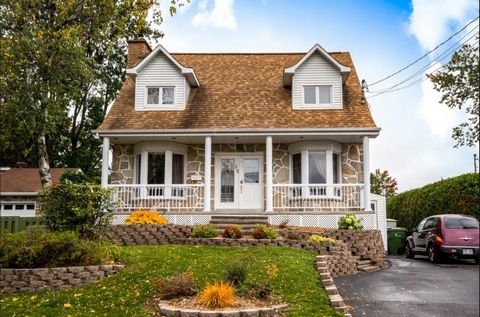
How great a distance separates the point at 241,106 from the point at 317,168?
12.5ft

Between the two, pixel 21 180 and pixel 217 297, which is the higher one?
pixel 21 180

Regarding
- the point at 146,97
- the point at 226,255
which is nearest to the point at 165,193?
the point at 146,97

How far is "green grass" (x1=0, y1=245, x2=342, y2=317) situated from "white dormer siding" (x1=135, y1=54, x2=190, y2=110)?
8.54 meters

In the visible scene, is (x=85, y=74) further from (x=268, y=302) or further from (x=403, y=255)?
(x=403, y=255)

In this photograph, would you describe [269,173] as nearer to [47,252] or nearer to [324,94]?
[324,94]

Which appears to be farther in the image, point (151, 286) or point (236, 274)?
point (151, 286)

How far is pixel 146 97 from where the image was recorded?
1905 cm

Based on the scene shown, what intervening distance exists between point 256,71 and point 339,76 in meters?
4.11

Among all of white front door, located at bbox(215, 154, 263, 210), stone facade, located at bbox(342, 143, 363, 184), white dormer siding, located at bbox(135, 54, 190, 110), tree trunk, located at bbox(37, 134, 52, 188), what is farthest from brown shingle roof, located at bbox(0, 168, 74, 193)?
stone facade, located at bbox(342, 143, 363, 184)

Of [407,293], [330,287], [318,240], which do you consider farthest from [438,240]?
[330,287]

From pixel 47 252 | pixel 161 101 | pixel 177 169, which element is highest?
pixel 161 101

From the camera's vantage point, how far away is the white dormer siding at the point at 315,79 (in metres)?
18.6

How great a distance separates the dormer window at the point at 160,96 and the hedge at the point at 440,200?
1128 centimetres

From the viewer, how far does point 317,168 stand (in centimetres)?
1784
